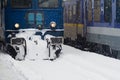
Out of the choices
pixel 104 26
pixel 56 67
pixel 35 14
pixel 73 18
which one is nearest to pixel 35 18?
pixel 35 14

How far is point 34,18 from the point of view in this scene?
1736cm

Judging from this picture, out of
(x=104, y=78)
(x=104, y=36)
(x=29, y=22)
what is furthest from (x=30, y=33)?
(x=104, y=78)

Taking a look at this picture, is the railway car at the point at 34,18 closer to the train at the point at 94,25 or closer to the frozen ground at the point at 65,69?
the frozen ground at the point at 65,69

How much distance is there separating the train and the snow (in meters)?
1.15

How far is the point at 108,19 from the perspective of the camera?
16984 millimetres

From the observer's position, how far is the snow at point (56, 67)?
11.2 m

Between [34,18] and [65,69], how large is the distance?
4.94 metres

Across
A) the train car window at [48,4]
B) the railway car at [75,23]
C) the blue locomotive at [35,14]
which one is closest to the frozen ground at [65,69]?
the blue locomotive at [35,14]

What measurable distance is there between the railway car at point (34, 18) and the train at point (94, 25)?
1.92 metres

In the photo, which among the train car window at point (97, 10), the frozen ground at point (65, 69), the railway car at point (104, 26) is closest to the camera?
the frozen ground at point (65, 69)

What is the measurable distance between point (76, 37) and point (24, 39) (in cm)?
800

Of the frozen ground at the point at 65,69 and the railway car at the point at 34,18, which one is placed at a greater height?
the railway car at the point at 34,18

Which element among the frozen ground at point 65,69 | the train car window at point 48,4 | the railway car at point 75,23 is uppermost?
the train car window at point 48,4

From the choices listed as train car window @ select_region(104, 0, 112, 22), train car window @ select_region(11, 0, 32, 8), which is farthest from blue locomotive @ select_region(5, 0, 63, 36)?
train car window @ select_region(104, 0, 112, 22)
